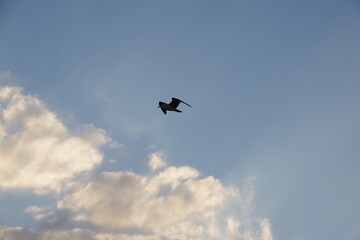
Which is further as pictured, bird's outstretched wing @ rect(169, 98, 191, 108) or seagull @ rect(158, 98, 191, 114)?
seagull @ rect(158, 98, 191, 114)

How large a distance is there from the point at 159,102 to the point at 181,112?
13.2 ft

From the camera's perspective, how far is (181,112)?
2995 inches

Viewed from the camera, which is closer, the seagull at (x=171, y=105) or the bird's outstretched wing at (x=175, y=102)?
the bird's outstretched wing at (x=175, y=102)

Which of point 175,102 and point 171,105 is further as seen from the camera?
point 171,105

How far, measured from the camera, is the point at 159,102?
76.6 m
